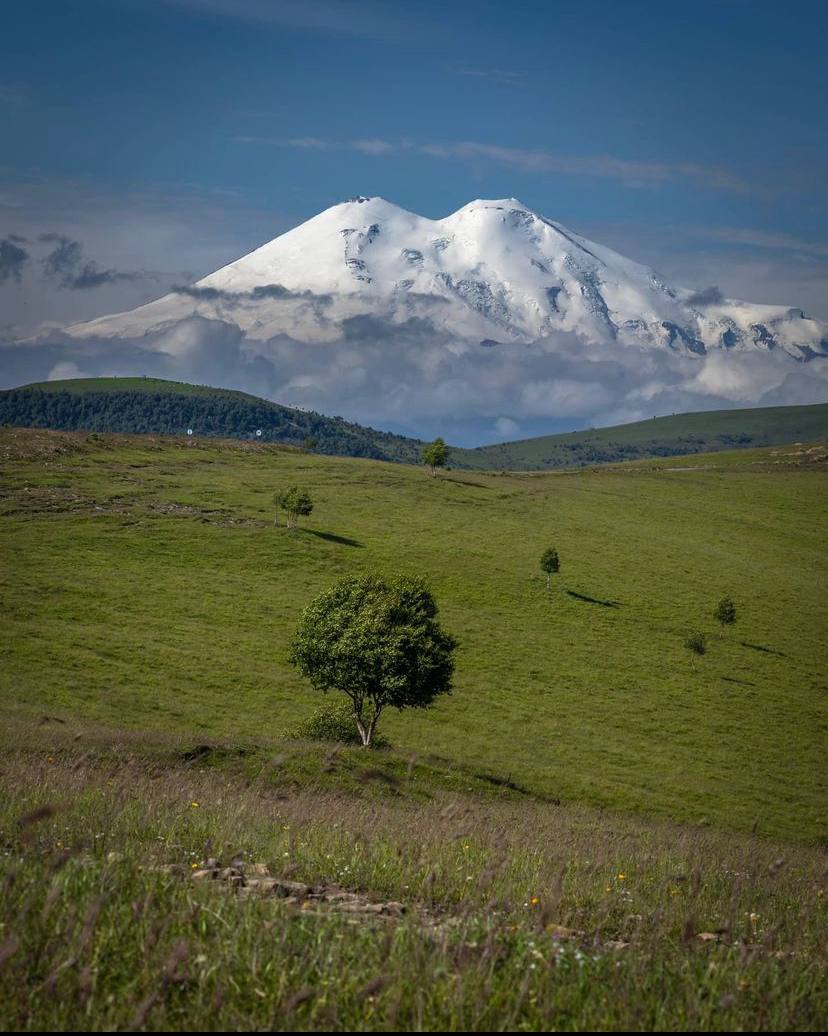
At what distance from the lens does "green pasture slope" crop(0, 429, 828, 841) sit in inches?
2045

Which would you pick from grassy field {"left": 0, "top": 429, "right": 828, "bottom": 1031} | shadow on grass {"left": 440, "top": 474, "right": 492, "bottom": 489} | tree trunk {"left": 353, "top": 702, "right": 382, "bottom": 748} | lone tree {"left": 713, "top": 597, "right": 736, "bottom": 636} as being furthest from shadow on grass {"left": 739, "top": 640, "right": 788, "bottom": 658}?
shadow on grass {"left": 440, "top": 474, "right": 492, "bottom": 489}

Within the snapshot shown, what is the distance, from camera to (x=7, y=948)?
5285mm

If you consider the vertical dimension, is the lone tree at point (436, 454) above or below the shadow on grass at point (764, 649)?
above

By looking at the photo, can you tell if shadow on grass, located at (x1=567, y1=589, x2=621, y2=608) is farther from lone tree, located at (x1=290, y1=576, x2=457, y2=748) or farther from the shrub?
the shrub

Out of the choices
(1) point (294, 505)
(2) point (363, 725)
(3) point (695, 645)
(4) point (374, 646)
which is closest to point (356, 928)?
(4) point (374, 646)

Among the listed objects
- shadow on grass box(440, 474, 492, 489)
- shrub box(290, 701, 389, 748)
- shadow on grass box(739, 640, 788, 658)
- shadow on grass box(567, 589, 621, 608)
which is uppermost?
shadow on grass box(440, 474, 492, 489)

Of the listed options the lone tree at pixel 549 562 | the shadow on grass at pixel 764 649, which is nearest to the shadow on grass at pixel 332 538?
the lone tree at pixel 549 562

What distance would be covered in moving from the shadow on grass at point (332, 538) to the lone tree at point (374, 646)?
4769cm

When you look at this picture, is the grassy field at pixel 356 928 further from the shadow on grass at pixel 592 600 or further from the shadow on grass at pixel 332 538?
the shadow on grass at pixel 332 538

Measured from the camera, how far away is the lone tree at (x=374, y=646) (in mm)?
44062

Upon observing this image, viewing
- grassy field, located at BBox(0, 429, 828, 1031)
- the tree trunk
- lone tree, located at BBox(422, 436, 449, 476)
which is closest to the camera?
grassy field, located at BBox(0, 429, 828, 1031)

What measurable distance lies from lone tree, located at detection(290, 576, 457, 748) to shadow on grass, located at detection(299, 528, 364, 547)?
47.7 metres

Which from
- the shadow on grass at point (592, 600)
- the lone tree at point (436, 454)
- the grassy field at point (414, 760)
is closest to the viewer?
the grassy field at point (414, 760)

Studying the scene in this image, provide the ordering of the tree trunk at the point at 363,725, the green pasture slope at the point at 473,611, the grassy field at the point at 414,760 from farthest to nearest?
the green pasture slope at the point at 473,611 < the tree trunk at the point at 363,725 < the grassy field at the point at 414,760
